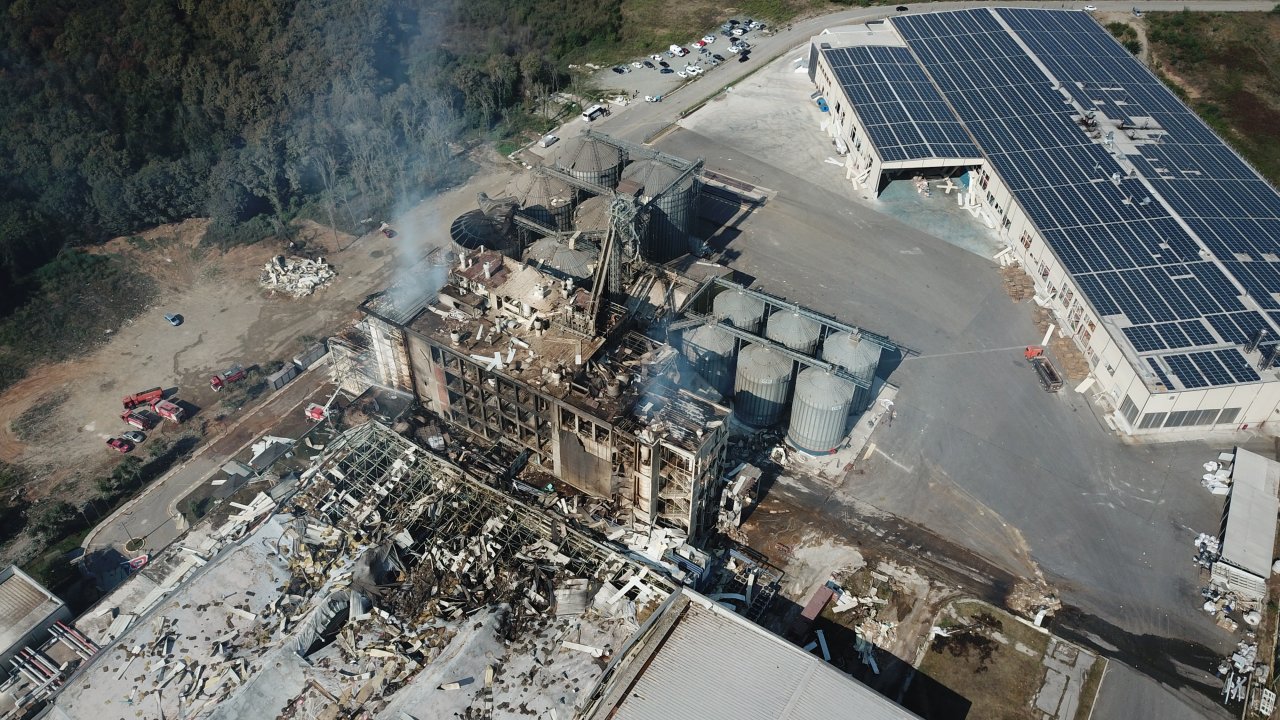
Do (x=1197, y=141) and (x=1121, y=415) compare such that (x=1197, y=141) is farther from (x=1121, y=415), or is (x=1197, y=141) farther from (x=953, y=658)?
(x=953, y=658)

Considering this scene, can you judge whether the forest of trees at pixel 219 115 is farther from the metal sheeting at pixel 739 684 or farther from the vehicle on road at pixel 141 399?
the metal sheeting at pixel 739 684

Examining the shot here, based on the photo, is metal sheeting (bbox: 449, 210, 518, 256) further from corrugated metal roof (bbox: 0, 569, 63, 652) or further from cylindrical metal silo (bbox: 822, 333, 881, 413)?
corrugated metal roof (bbox: 0, 569, 63, 652)

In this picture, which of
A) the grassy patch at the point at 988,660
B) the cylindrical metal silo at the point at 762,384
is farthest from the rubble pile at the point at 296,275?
the grassy patch at the point at 988,660

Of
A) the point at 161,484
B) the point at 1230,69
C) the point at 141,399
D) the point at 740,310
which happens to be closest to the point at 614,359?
the point at 740,310

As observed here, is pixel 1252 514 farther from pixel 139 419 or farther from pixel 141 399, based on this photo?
pixel 141 399

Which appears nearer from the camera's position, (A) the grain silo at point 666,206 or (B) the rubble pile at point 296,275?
(A) the grain silo at point 666,206

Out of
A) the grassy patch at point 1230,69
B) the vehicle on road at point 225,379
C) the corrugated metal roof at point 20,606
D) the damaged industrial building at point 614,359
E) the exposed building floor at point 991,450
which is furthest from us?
the grassy patch at point 1230,69

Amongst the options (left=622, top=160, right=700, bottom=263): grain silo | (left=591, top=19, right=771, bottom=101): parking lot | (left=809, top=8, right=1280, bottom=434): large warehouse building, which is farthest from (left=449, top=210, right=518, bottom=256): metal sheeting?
(left=591, top=19, right=771, bottom=101): parking lot
